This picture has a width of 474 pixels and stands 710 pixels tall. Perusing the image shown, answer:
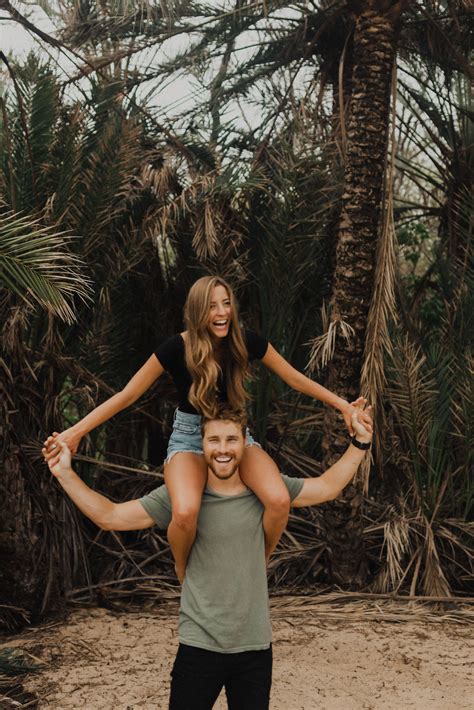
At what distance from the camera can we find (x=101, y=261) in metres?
7.60

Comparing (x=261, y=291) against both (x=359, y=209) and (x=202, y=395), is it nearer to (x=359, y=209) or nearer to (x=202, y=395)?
(x=359, y=209)

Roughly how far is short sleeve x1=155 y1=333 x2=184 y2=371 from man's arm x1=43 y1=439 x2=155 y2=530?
2.83ft

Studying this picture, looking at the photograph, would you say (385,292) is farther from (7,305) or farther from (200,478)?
(200,478)

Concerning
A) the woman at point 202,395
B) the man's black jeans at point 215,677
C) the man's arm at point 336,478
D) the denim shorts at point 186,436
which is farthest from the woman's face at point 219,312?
the man's black jeans at point 215,677

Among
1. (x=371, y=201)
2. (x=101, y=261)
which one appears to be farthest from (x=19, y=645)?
(x=371, y=201)

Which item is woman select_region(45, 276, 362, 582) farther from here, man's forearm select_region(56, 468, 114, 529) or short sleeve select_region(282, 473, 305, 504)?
man's forearm select_region(56, 468, 114, 529)

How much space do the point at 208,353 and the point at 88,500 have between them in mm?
854

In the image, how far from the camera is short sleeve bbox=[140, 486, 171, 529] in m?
3.16

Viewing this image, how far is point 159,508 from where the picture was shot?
3.17m

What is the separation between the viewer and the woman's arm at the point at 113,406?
130 inches

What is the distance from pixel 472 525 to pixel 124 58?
17.8 feet

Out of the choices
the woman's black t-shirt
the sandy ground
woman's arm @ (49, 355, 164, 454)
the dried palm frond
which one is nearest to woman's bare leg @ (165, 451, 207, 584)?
woman's arm @ (49, 355, 164, 454)

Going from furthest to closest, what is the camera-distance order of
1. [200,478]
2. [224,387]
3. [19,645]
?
[19,645]
[224,387]
[200,478]

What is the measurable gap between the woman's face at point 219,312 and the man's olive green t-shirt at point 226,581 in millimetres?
805
